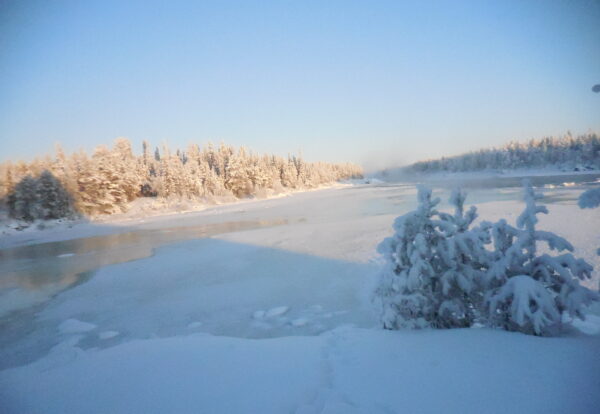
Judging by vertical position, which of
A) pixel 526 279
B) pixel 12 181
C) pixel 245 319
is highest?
pixel 12 181

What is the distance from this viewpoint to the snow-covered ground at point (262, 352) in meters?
2.79

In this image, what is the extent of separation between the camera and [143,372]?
3.70m

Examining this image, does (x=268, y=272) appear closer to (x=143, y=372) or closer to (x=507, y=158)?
(x=143, y=372)

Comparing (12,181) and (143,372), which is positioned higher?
(12,181)

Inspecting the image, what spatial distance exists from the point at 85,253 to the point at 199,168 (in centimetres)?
4273

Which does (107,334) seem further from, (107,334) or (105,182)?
(105,182)

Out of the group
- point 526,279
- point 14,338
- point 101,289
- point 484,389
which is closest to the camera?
point 484,389

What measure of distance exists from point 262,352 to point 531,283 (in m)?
3.99

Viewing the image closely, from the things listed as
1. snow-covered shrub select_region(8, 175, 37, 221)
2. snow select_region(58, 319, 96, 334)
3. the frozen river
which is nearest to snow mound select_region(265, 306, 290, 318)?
the frozen river

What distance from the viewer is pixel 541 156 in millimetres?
84250

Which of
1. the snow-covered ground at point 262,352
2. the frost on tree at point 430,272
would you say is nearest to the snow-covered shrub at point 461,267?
the frost on tree at point 430,272

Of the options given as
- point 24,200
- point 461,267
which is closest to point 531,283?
point 461,267

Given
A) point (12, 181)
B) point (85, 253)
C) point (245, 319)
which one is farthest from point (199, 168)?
point (245, 319)

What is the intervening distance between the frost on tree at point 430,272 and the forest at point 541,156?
79.4m
